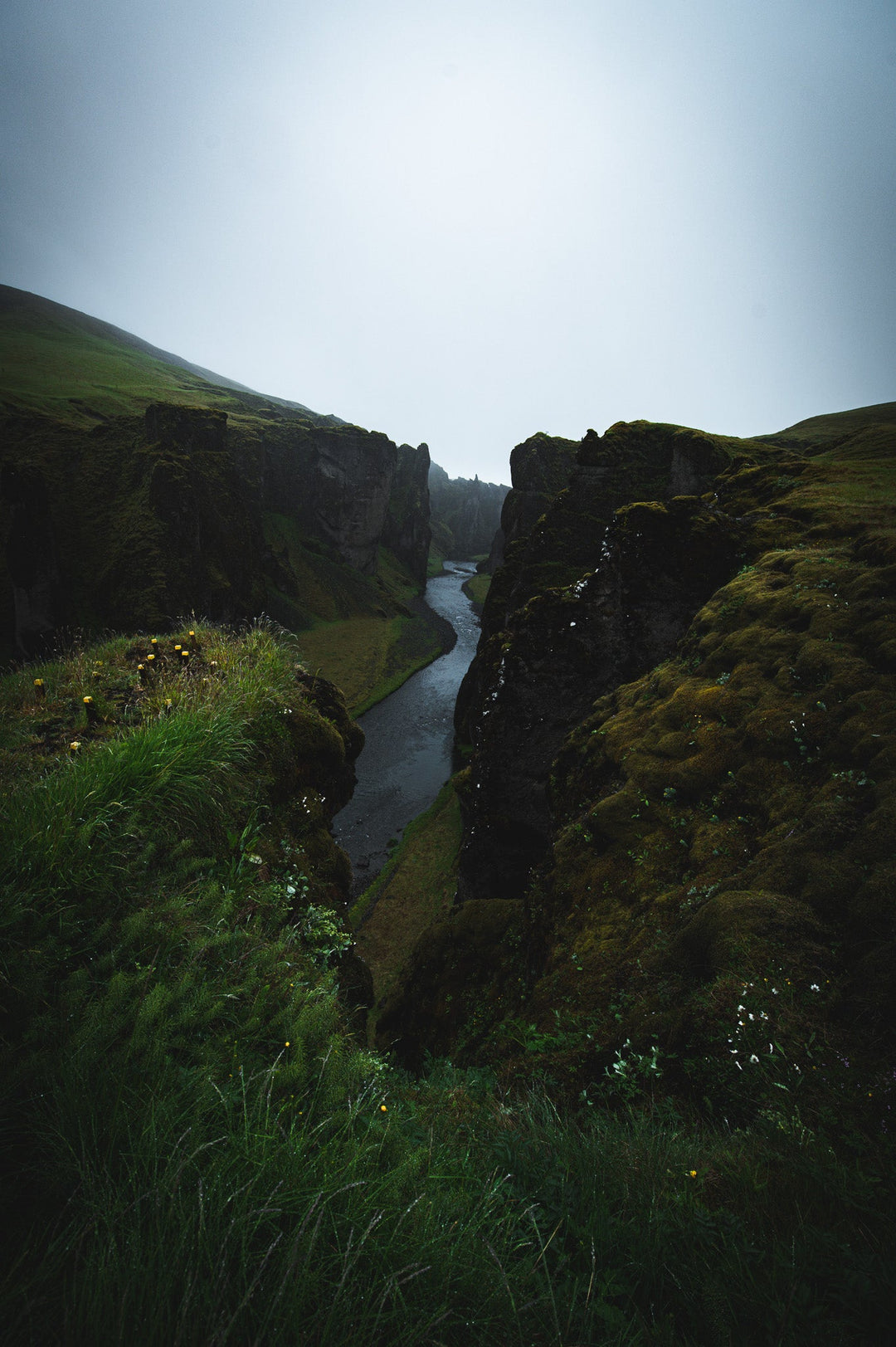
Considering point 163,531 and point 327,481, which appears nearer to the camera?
point 163,531

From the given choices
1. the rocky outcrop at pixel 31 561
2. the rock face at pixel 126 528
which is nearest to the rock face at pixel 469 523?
the rock face at pixel 126 528

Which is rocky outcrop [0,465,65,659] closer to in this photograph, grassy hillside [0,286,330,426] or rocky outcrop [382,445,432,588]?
grassy hillside [0,286,330,426]

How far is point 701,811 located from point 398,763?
2809 centimetres

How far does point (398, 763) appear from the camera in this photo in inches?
1321

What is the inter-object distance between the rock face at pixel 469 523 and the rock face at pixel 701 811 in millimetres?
144590

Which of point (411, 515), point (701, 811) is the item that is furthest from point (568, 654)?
point (411, 515)

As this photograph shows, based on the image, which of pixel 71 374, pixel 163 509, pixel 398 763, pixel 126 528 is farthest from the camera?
pixel 71 374

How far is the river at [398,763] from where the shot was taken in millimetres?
25020

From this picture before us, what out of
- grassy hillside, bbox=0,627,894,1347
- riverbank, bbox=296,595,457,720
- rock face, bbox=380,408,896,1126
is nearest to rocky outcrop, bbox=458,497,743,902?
rock face, bbox=380,408,896,1126

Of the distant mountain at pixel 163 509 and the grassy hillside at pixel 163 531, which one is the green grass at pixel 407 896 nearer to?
the grassy hillside at pixel 163 531

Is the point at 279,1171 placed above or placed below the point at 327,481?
below

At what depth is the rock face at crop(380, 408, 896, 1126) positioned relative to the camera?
162 inches

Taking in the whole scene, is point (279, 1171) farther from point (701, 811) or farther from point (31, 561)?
point (31, 561)

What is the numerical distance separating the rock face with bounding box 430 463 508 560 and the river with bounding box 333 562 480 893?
10969cm
